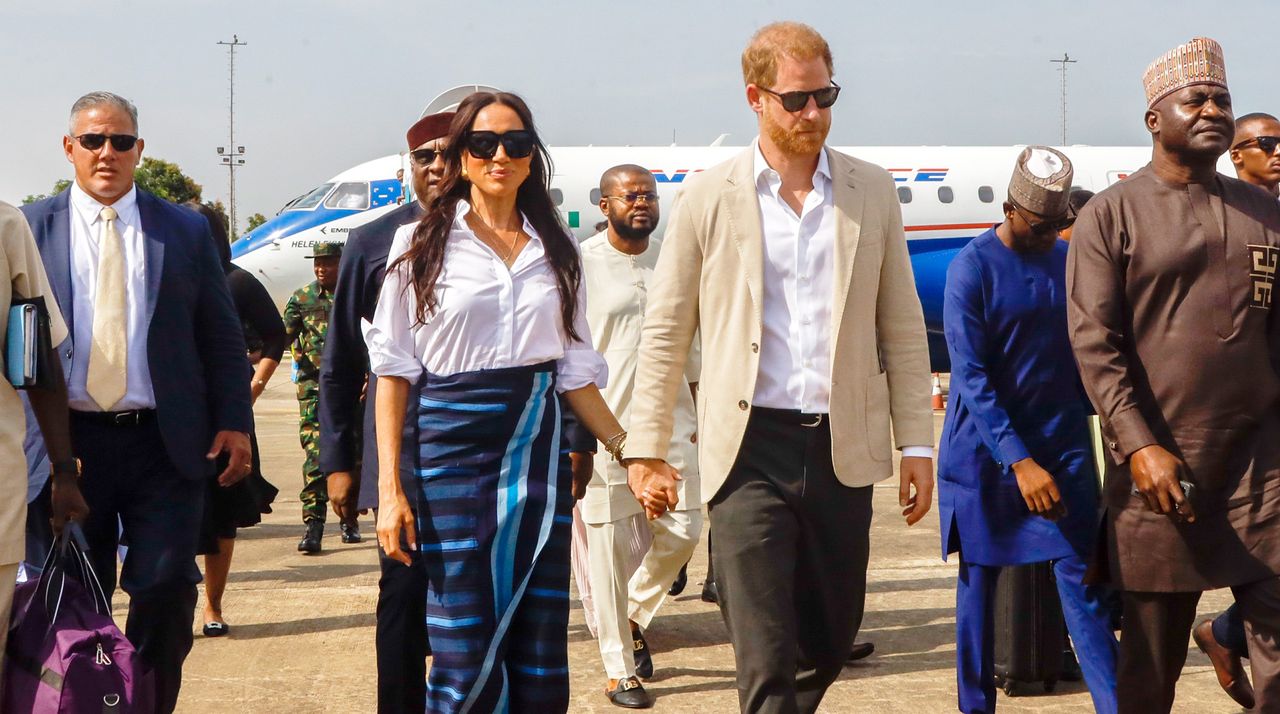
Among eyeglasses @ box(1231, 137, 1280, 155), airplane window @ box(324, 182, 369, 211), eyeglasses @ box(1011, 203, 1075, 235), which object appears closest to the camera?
eyeglasses @ box(1011, 203, 1075, 235)

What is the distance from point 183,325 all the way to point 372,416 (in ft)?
2.31

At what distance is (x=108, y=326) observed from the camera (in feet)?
15.5

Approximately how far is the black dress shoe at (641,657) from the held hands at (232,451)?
1913 millimetres

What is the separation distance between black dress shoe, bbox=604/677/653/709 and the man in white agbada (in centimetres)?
13

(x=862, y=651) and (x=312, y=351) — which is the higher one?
(x=312, y=351)

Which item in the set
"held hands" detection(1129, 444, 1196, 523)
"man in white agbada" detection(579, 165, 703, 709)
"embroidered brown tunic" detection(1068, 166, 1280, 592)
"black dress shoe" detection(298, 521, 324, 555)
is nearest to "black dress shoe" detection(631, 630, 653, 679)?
"man in white agbada" detection(579, 165, 703, 709)

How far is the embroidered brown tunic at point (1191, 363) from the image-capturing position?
4.06 meters

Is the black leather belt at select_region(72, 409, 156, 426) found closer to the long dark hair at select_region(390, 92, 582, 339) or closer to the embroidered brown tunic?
the long dark hair at select_region(390, 92, 582, 339)

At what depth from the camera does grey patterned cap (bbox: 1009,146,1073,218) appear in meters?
5.19

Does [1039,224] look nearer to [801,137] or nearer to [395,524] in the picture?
[801,137]

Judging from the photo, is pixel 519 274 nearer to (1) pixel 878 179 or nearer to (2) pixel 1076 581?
(1) pixel 878 179

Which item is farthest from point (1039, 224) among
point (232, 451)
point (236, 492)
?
point (236, 492)

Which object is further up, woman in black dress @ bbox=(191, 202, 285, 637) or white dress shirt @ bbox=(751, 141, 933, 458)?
white dress shirt @ bbox=(751, 141, 933, 458)

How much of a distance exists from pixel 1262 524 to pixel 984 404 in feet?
3.97
